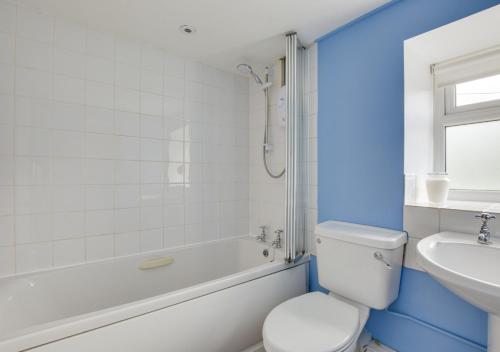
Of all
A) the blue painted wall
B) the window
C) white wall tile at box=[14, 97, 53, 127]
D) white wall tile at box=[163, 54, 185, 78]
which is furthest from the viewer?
white wall tile at box=[163, 54, 185, 78]

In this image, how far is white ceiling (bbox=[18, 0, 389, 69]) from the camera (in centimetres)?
137

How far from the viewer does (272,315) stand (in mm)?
1202

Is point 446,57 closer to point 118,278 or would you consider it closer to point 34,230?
point 118,278

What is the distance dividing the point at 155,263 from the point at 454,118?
2.13m

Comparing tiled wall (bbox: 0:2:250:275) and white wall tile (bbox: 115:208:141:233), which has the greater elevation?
tiled wall (bbox: 0:2:250:275)

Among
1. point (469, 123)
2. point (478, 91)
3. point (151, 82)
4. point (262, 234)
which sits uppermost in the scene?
point (151, 82)

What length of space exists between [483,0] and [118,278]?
2.49m

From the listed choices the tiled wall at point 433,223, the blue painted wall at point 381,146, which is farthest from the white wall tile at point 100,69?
the tiled wall at point 433,223

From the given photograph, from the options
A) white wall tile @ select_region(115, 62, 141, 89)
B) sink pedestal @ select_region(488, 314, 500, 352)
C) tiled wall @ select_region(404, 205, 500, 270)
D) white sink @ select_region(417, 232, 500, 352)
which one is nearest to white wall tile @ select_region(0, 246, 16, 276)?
white wall tile @ select_region(115, 62, 141, 89)

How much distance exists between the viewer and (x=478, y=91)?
1.35 meters

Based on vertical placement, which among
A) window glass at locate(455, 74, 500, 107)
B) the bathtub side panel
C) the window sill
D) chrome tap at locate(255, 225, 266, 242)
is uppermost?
window glass at locate(455, 74, 500, 107)

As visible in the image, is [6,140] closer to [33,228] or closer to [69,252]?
[33,228]

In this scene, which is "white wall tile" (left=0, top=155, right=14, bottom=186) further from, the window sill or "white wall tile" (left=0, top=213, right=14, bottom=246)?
the window sill

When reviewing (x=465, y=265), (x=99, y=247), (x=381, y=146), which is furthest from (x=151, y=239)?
(x=465, y=265)
